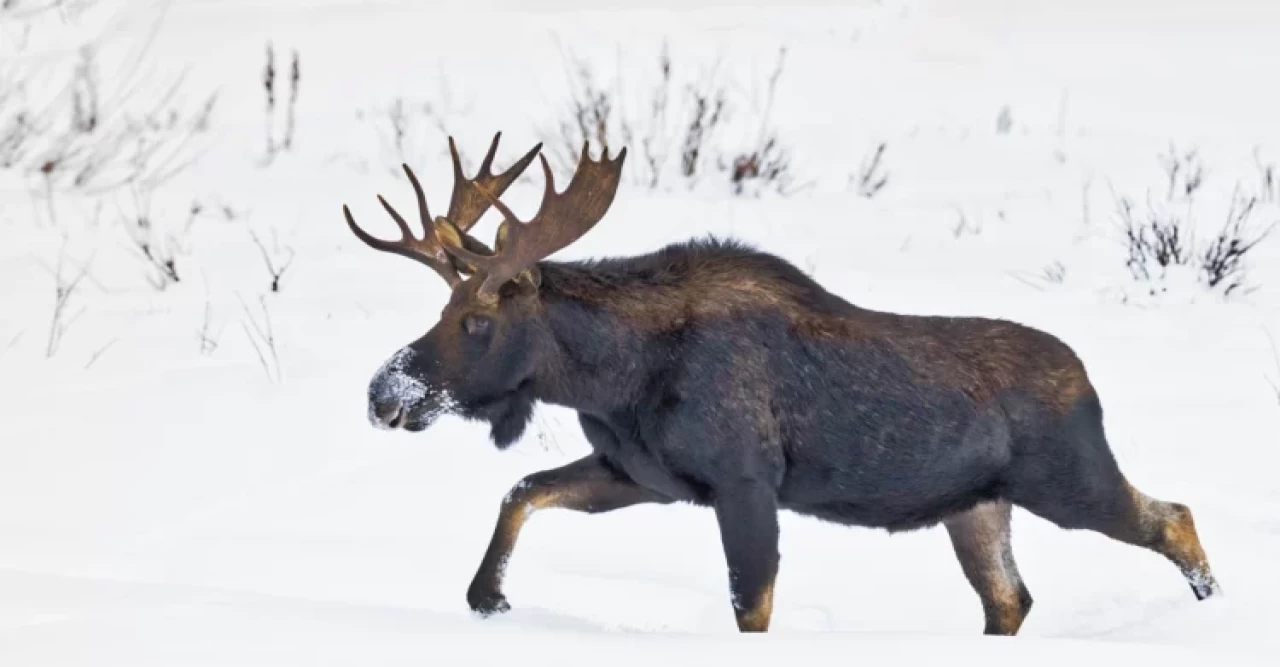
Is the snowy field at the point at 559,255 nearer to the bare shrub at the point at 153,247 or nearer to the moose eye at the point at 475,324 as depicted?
the bare shrub at the point at 153,247

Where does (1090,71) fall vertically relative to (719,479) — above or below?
below

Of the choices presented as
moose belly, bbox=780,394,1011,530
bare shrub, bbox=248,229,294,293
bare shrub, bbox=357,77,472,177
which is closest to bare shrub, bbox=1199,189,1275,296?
bare shrub, bbox=357,77,472,177

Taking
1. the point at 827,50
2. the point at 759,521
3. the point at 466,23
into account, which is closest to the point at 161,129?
the point at 466,23

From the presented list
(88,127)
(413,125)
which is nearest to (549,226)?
(88,127)

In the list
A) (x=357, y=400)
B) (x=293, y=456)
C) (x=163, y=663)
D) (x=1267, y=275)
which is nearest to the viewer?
(x=163, y=663)

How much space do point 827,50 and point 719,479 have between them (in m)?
11.5

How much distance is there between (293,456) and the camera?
7578mm

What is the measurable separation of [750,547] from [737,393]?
42cm

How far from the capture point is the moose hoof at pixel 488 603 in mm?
5250

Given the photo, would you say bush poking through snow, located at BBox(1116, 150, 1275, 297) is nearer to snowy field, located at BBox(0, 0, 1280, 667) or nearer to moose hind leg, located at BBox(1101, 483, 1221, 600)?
snowy field, located at BBox(0, 0, 1280, 667)

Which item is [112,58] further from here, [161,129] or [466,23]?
[466,23]

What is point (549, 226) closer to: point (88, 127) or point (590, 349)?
point (590, 349)

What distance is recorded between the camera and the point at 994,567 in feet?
19.1

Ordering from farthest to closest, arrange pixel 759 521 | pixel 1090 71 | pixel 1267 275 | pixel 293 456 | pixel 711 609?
pixel 1090 71 < pixel 1267 275 < pixel 293 456 < pixel 711 609 < pixel 759 521
